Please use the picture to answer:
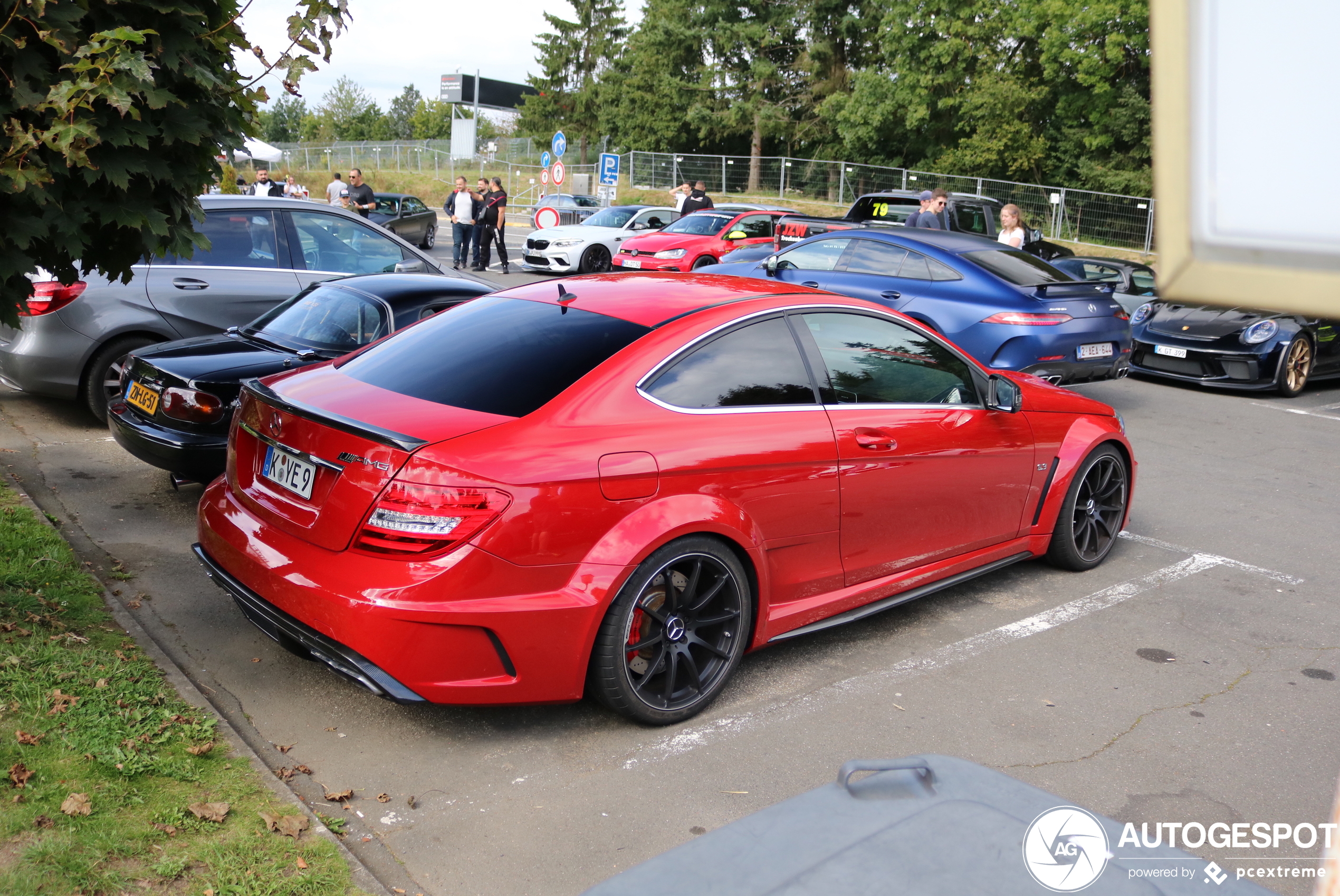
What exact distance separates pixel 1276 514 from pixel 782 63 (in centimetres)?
5048

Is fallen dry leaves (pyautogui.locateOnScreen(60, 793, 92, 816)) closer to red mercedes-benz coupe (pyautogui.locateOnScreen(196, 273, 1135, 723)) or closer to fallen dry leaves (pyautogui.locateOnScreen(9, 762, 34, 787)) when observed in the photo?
fallen dry leaves (pyautogui.locateOnScreen(9, 762, 34, 787))

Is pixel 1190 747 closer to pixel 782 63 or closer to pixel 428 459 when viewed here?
pixel 428 459

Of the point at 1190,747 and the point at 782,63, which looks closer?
the point at 1190,747

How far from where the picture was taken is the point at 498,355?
13.2 ft

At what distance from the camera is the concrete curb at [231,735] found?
288cm

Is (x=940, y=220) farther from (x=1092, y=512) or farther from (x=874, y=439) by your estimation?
(x=874, y=439)

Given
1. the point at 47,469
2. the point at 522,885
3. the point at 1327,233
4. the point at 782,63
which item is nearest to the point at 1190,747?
the point at 522,885

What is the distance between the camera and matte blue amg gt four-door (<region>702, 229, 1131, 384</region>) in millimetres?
9398

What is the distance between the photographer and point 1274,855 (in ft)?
10.9

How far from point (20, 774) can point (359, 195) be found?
676 inches

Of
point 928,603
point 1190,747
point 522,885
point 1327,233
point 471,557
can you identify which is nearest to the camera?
point 1327,233

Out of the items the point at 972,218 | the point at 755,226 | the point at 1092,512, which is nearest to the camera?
the point at 1092,512

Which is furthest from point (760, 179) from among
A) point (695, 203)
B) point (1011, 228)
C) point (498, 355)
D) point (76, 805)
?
point (76, 805)

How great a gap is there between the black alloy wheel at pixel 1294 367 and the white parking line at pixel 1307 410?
38cm
